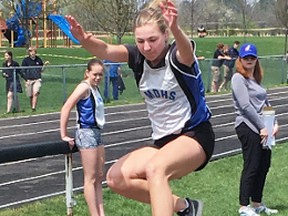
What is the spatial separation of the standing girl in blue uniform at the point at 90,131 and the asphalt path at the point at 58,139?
62.2 inches

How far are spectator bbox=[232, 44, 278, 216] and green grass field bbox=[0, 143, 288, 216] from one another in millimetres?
262

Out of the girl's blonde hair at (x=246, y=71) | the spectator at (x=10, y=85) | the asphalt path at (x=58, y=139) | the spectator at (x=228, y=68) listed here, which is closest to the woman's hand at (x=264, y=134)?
the girl's blonde hair at (x=246, y=71)

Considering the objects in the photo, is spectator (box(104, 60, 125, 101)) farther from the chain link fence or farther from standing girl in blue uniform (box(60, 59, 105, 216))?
standing girl in blue uniform (box(60, 59, 105, 216))

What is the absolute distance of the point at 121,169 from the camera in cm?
573

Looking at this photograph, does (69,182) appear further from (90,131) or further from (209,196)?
(209,196)

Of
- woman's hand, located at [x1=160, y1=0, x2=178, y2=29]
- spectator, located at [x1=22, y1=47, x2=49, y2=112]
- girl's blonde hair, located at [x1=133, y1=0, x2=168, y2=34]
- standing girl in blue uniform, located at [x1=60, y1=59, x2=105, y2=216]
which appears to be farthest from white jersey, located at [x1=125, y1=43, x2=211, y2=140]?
A: spectator, located at [x1=22, y1=47, x2=49, y2=112]

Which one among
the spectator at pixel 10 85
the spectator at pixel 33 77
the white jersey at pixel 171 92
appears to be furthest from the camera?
the spectator at pixel 33 77

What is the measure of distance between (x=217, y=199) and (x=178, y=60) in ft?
13.4

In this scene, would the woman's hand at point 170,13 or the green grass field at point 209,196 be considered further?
the green grass field at point 209,196

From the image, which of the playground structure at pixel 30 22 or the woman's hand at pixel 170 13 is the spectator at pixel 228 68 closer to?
the playground structure at pixel 30 22

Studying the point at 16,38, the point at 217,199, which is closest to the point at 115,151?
the point at 217,199

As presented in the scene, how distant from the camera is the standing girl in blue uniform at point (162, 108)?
5.42m

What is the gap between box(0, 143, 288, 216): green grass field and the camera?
8.52 meters

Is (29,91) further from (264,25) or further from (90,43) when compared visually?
(264,25)
